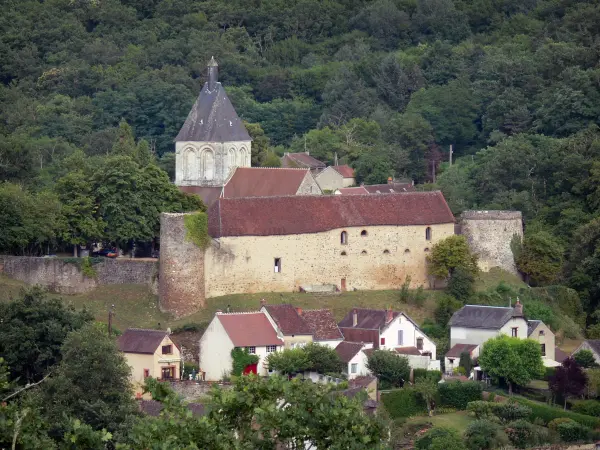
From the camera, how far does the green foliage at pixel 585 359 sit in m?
56.5

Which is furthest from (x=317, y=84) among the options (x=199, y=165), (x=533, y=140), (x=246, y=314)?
(x=246, y=314)

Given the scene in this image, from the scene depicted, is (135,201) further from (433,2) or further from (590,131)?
(433,2)

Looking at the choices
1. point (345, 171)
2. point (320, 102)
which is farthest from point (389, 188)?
point (320, 102)

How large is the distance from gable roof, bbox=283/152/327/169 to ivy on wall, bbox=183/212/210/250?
1992 centimetres

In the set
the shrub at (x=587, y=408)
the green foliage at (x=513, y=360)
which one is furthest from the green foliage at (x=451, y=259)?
the shrub at (x=587, y=408)

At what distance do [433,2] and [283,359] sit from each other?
210ft

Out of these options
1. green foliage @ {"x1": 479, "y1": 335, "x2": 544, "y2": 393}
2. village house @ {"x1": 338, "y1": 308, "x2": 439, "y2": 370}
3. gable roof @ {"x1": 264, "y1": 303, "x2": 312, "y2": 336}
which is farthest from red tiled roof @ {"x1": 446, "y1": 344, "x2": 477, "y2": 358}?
gable roof @ {"x1": 264, "y1": 303, "x2": 312, "y2": 336}

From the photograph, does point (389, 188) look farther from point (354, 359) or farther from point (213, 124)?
point (354, 359)

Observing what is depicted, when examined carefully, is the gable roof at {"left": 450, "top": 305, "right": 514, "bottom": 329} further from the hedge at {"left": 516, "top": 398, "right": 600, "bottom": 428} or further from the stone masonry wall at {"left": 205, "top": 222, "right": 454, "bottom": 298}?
the hedge at {"left": 516, "top": 398, "right": 600, "bottom": 428}

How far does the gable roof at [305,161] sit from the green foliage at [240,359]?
24.5 metres

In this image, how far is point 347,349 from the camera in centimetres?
5559

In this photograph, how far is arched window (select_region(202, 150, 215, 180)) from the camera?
69250 mm

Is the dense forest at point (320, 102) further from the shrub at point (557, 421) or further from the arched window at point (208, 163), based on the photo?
the shrub at point (557, 421)

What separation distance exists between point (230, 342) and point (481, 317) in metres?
8.24
